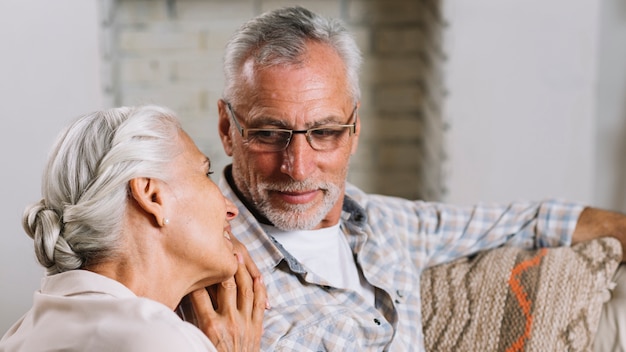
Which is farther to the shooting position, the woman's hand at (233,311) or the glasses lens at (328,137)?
the glasses lens at (328,137)

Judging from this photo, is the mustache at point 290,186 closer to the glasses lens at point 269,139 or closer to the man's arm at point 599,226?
the glasses lens at point 269,139

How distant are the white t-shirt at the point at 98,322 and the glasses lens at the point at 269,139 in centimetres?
54

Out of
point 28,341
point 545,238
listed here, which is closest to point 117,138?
point 28,341

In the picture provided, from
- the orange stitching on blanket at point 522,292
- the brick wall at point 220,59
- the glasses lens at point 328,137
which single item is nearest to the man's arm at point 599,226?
the orange stitching on blanket at point 522,292

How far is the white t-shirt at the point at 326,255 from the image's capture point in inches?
69.3

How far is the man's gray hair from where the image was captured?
1649mm

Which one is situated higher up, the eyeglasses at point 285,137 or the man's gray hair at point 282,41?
the man's gray hair at point 282,41

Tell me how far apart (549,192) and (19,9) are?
1.93 m

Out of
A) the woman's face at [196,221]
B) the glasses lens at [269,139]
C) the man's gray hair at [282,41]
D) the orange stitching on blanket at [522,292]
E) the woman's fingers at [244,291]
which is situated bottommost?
the orange stitching on blanket at [522,292]

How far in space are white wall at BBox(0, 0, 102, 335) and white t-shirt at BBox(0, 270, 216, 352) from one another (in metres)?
1.30

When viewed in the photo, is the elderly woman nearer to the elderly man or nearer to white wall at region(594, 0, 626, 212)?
the elderly man

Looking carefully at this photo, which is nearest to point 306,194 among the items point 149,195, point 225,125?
point 225,125

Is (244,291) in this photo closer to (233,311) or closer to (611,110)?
(233,311)

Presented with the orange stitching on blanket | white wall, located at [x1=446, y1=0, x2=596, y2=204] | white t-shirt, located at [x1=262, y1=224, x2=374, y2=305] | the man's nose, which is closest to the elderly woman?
the man's nose
